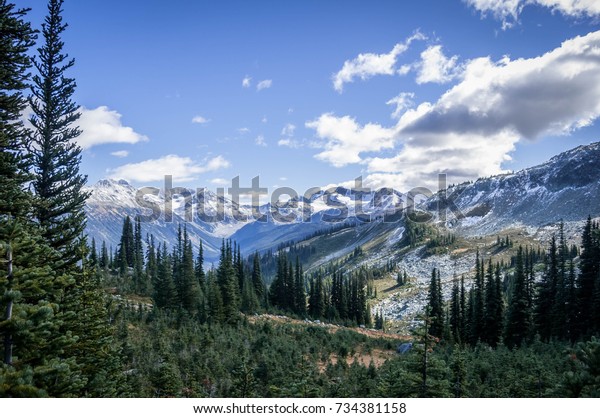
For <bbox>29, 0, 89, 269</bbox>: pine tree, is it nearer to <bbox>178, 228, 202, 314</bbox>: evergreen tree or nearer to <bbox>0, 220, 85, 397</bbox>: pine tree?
<bbox>0, 220, 85, 397</bbox>: pine tree

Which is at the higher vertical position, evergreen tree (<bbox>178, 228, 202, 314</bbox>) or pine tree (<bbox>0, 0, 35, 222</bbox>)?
pine tree (<bbox>0, 0, 35, 222</bbox>)

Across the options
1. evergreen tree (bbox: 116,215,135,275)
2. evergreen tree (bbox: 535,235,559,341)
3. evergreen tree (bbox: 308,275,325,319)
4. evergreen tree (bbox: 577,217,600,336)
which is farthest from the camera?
evergreen tree (bbox: 116,215,135,275)

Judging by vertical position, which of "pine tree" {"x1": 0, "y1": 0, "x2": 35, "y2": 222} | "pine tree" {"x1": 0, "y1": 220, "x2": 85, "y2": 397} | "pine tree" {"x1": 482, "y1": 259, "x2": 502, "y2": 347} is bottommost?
"pine tree" {"x1": 482, "y1": 259, "x2": 502, "y2": 347}

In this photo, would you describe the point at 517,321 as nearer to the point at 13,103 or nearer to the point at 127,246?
the point at 13,103

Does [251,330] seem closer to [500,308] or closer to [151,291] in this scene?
[151,291]

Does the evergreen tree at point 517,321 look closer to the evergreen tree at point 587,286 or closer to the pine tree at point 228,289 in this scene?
the evergreen tree at point 587,286

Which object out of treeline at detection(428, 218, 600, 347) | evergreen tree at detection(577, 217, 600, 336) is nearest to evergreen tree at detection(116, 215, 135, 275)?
treeline at detection(428, 218, 600, 347)

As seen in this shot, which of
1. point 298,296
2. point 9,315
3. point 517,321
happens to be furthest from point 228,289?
point 9,315

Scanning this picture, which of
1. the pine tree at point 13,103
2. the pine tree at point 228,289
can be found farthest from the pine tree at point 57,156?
the pine tree at point 228,289

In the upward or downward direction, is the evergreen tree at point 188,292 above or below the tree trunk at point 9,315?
below

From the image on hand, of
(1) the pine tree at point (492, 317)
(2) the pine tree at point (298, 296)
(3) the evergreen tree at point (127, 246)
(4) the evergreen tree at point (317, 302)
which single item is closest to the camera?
(1) the pine tree at point (492, 317)

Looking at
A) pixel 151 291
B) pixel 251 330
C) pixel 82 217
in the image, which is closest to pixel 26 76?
pixel 82 217

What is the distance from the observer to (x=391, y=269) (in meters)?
189
